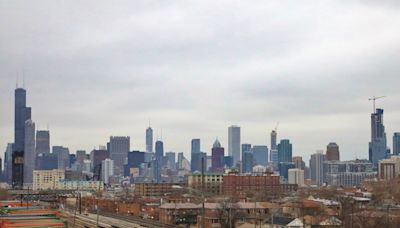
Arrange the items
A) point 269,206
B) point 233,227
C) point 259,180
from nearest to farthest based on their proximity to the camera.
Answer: point 233,227 < point 269,206 < point 259,180

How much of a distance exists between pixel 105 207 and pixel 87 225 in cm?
4769

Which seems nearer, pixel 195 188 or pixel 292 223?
pixel 292 223

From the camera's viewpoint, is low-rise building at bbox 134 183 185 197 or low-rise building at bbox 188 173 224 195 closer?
low-rise building at bbox 188 173 224 195

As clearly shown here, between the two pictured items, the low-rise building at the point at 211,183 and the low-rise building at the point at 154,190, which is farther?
the low-rise building at the point at 154,190

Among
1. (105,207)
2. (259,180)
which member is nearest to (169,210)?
(105,207)

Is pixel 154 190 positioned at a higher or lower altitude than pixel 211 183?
lower

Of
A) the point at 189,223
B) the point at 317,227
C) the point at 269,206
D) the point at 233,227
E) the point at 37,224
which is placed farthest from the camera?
the point at 269,206

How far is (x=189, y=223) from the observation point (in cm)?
7219

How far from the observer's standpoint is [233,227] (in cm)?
5850

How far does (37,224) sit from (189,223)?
38.1 meters

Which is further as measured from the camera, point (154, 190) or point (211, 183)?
point (154, 190)

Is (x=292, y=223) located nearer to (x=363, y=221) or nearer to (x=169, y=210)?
(x=363, y=221)

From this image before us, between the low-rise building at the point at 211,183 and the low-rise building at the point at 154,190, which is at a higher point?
the low-rise building at the point at 211,183

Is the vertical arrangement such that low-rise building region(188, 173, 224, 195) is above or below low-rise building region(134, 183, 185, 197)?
above
